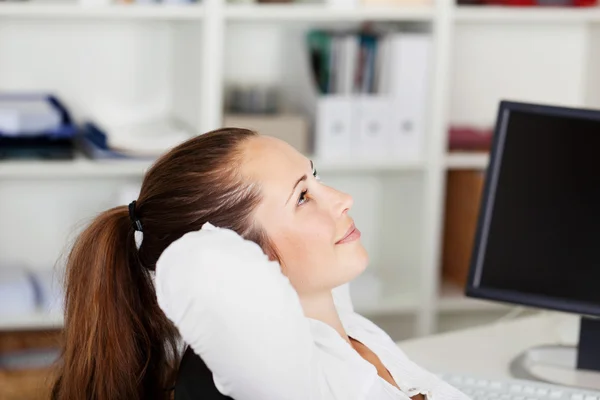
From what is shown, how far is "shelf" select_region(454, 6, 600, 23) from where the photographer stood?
9.51ft

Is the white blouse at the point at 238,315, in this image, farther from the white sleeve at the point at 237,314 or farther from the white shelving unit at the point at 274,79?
the white shelving unit at the point at 274,79

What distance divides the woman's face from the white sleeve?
0.54ft

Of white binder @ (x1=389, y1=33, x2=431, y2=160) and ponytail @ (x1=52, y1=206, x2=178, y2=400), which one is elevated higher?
white binder @ (x1=389, y1=33, x2=431, y2=160)

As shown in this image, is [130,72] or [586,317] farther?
[130,72]

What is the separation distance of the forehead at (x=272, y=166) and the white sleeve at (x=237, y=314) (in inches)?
7.0

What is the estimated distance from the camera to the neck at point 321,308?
1.40 meters

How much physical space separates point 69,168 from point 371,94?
32.1 inches

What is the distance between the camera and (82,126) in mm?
3006

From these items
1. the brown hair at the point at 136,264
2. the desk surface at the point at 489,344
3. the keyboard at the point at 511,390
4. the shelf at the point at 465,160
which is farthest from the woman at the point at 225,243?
the shelf at the point at 465,160

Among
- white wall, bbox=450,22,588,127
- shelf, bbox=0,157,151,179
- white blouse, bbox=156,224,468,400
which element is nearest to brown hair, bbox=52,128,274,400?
white blouse, bbox=156,224,468,400

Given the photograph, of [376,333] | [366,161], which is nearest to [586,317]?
[376,333]

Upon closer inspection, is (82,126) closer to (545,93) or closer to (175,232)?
(545,93)

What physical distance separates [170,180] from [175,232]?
63mm

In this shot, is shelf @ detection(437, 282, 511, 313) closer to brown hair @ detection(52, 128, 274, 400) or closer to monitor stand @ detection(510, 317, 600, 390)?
monitor stand @ detection(510, 317, 600, 390)
